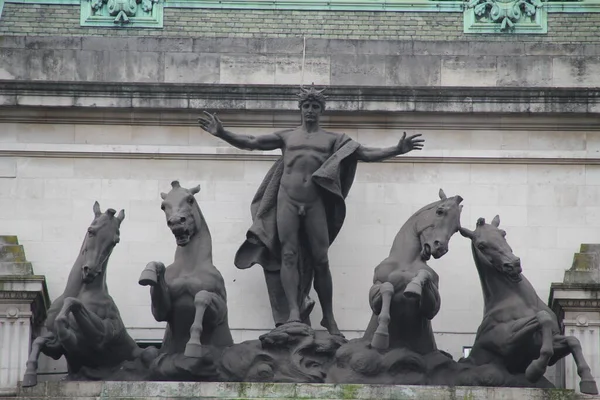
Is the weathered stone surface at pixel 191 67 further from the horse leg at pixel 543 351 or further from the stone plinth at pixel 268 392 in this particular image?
the horse leg at pixel 543 351

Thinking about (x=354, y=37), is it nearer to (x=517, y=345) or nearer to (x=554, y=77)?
(x=554, y=77)

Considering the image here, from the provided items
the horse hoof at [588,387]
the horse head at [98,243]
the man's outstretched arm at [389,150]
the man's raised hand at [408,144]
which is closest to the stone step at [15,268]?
the horse head at [98,243]

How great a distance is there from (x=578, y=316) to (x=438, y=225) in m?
2.21

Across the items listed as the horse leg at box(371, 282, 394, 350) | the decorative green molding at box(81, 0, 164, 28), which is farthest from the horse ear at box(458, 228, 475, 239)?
the decorative green molding at box(81, 0, 164, 28)

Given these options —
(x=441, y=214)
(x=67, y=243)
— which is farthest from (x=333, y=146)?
(x=67, y=243)

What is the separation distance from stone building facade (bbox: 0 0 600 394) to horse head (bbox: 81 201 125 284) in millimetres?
1681

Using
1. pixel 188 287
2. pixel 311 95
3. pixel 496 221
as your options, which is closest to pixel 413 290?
pixel 496 221

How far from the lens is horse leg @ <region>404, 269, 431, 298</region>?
90.3 ft

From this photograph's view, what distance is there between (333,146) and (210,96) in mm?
2267

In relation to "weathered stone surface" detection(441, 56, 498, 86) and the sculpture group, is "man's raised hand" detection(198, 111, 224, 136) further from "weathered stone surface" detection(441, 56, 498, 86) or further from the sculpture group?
"weathered stone surface" detection(441, 56, 498, 86)

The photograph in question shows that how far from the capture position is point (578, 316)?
29.4m

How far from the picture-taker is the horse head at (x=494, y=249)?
2817cm

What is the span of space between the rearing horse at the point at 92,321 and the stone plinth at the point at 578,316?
15.5 feet

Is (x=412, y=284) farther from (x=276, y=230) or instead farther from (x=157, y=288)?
(x=157, y=288)
